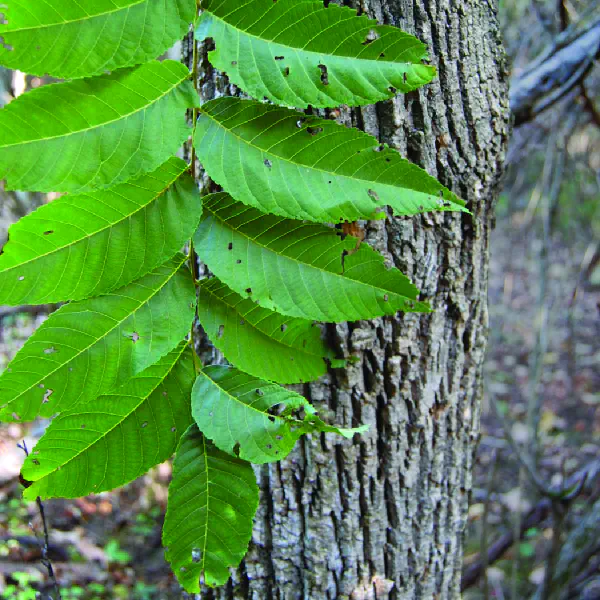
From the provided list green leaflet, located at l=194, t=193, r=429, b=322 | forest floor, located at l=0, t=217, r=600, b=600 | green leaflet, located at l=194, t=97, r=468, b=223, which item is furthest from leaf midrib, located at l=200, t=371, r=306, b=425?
forest floor, located at l=0, t=217, r=600, b=600

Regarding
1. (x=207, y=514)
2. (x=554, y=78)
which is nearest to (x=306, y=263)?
(x=207, y=514)

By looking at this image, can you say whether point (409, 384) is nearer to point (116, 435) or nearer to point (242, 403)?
point (242, 403)

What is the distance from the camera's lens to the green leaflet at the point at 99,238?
60cm

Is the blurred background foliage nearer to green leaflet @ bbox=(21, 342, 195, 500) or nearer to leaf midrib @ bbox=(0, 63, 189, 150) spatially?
green leaflet @ bbox=(21, 342, 195, 500)

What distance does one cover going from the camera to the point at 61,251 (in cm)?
61

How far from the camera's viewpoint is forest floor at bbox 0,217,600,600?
2.52m

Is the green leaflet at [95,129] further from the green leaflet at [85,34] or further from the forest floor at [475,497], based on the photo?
the forest floor at [475,497]

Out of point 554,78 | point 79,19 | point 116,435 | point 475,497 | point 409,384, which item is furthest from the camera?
point 475,497

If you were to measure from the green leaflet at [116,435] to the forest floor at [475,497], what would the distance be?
39.0 inches

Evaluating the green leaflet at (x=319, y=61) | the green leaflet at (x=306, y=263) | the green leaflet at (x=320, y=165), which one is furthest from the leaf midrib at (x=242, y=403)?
the green leaflet at (x=319, y=61)

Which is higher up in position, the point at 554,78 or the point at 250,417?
the point at 554,78

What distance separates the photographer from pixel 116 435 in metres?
0.69

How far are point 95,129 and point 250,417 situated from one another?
39 cm

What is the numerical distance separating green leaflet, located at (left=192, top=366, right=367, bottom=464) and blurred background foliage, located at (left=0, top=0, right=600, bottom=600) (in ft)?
2.51
